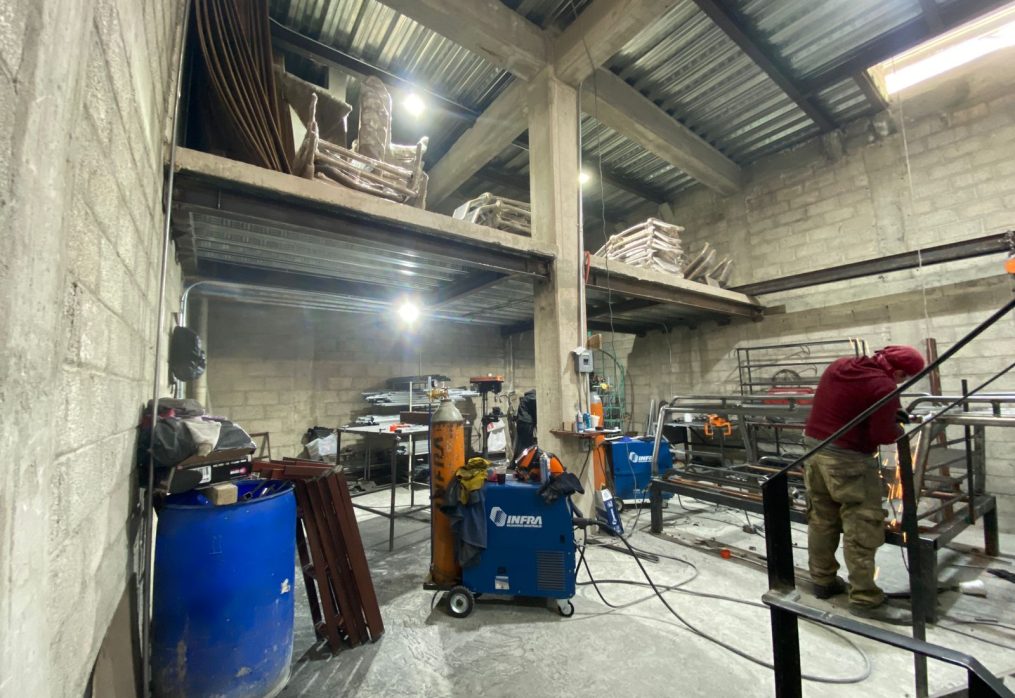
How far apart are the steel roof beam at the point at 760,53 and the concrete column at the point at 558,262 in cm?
128

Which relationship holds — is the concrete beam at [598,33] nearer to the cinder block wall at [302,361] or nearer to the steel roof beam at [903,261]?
the steel roof beam at [903,261]

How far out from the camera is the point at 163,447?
155cm

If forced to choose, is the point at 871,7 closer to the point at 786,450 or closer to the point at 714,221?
the point at 714,221

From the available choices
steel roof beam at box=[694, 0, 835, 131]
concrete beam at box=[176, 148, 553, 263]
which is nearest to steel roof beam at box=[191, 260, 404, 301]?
concrete beam at box=[176, 148, 553, 263]

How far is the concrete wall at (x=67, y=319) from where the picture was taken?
21.3 inches

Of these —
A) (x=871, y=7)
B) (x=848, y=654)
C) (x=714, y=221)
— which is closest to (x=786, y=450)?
(x=714, y=221)

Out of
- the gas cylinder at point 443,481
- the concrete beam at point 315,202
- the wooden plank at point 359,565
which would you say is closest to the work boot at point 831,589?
the gas cylinder at point 443,481

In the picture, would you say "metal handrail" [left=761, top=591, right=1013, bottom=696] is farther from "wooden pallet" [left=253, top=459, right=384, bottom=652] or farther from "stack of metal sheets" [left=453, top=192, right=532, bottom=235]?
"stack of metal sheets" [left=453, top=192, right=532, bottom=235]

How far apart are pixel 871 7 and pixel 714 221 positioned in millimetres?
3044

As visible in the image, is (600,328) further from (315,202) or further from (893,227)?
(315,202)

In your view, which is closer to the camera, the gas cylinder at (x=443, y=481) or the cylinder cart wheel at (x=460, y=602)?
the cylinder cart wheel at (x=460, y=602)

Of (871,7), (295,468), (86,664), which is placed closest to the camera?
(86,664)

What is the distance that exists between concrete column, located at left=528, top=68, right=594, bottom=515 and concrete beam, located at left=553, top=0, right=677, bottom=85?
0.50 ft

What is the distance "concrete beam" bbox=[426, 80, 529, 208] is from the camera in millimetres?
4246
